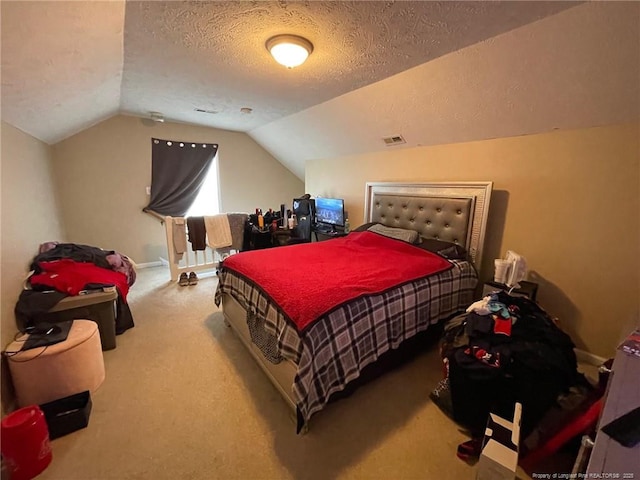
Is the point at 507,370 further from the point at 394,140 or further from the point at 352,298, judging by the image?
the point at 394,140

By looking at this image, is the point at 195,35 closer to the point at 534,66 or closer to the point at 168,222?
the point at 534,66

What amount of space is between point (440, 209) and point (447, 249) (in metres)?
0.47

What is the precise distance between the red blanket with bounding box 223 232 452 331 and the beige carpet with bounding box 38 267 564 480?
0.69 meters

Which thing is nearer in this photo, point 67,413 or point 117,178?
point 67,413

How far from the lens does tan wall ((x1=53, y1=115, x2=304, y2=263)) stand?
12.0 feet

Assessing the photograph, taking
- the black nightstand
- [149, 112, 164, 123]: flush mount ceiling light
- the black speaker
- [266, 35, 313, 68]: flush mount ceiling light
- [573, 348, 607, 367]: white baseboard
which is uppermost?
[149, 112, 164, 123]: flush mount ceiling light

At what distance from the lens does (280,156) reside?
5.19 m

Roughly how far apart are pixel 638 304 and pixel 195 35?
11.3 ft

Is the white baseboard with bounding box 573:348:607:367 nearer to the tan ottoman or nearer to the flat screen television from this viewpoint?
the flat screen television

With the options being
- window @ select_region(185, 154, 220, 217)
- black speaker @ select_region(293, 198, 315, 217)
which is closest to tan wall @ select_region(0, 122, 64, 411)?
window @ select_region(185, 154, 220, 217)

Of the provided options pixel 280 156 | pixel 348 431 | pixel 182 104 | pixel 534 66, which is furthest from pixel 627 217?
pixel 280 156

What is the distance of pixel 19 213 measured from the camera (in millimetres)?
2086

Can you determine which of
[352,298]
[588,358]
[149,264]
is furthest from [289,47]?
[149,264]

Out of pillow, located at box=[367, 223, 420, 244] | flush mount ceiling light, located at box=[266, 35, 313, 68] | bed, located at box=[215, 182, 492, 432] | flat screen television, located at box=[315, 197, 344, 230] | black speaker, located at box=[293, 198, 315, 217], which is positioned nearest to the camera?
bed, located at box=[215, 182, 492, 432]
